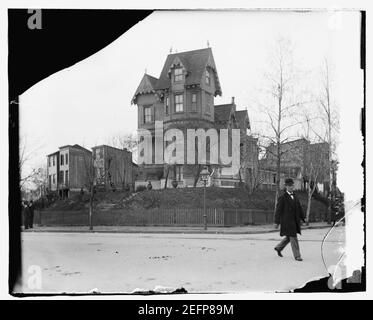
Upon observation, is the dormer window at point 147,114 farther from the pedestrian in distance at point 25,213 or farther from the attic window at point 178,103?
the pedestrian in distance at point 25,213

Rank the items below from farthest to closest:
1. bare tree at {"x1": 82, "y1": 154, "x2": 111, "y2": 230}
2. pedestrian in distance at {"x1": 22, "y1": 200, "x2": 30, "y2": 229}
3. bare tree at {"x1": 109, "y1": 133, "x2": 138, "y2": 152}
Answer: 1. bare tree at {"x1": 82, "y1": 154, "x2": 111, "y2": 230}
2. bare tree at {"x1": 109, "y1": 133, "x2": 138, "y2": 152}
3. pedestrian in distance at {"x1": 22, "y1": 200, "x2": 30, "y2": 229}

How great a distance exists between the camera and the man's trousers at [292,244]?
7761mm

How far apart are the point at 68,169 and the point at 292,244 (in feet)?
12.3

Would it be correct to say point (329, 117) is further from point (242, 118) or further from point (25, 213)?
point (25, 213)

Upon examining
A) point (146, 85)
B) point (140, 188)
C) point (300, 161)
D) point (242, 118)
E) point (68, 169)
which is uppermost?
point (146, 85)

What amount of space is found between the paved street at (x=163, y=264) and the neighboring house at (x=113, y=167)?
85 cm

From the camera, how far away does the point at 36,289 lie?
7621 mm

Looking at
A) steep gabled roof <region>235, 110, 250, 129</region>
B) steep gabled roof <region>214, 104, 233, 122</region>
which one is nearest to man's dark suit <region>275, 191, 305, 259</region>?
steep gabled roof <region>235, 110, 250, 129</region>

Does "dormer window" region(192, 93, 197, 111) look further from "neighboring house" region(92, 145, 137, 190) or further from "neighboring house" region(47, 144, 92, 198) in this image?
"neighboring house" region(47, 144, 92, 198)

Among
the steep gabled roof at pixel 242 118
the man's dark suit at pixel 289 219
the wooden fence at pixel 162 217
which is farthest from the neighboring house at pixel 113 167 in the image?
the man's dark suit at pixel 289 219

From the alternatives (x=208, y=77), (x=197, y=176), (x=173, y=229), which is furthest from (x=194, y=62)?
(x=173, y=229)

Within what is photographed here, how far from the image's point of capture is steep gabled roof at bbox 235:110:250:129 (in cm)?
794

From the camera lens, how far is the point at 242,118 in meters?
7.98

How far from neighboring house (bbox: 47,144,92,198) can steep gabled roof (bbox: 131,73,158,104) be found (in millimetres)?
1221
